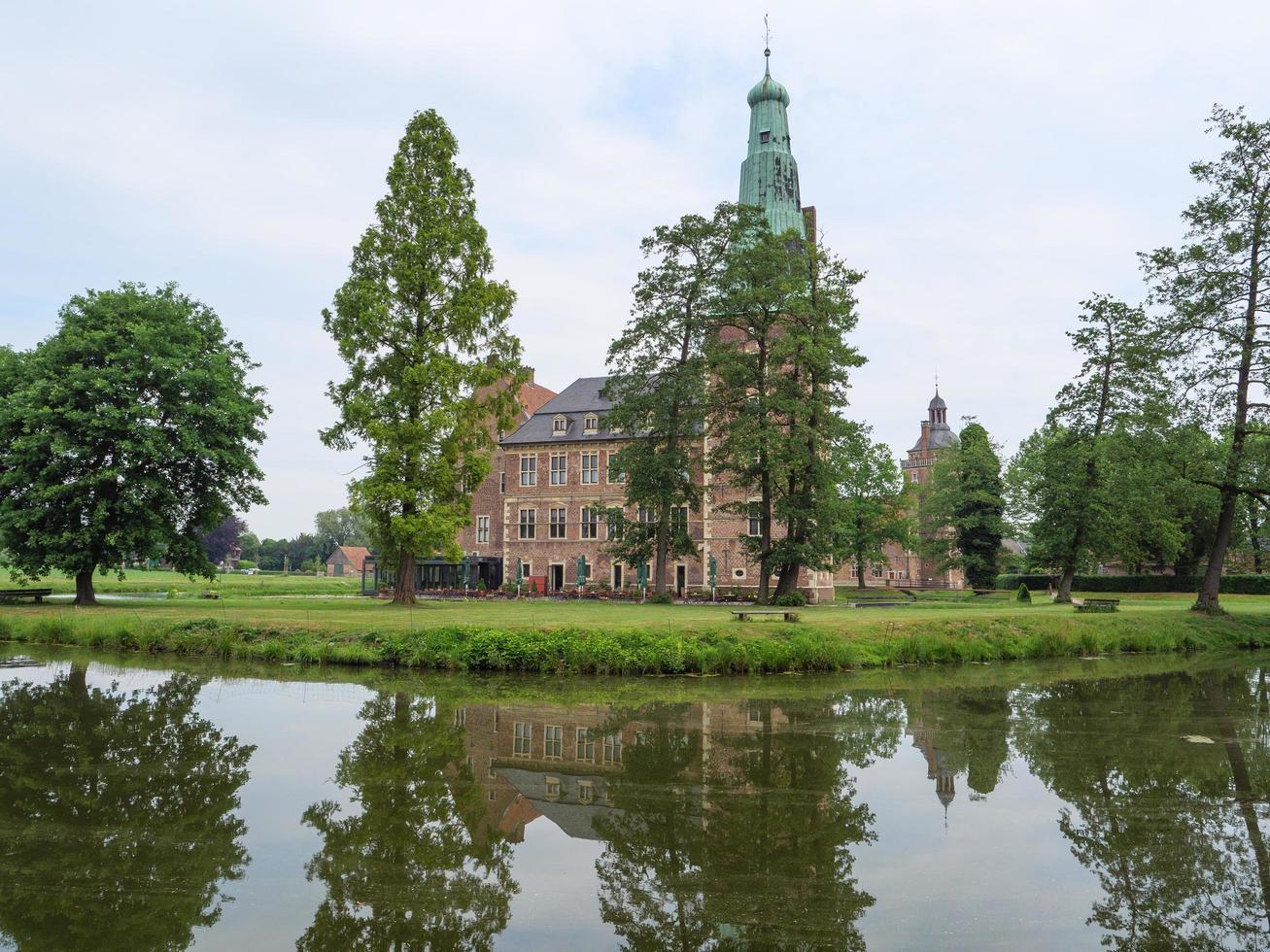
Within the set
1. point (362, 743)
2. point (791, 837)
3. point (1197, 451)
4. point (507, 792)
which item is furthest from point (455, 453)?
point (1197, 451)

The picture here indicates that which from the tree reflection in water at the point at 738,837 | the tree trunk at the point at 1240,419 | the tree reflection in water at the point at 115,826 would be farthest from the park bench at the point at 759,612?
the tree trunk at the point at 1240,419

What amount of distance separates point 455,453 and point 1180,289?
23108mm

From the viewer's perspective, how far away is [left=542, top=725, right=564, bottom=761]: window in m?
9.88

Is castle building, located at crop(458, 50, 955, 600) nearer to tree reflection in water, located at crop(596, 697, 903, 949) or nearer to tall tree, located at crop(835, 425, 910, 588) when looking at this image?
tall tree, located at crop(835, 425, 910, 588)

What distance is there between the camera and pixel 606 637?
58.2 ft

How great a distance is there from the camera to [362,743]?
10.4 metres

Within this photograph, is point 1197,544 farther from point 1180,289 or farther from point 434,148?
point 434,148

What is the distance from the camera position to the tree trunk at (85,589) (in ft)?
88.2

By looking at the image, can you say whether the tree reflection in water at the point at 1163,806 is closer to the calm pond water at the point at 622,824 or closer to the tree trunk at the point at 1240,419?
the calm pond water at the point at 622,824

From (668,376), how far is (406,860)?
26.7m

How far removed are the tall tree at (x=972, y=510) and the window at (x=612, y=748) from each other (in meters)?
43.4

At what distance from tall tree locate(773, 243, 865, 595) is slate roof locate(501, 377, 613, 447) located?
58.6 ft

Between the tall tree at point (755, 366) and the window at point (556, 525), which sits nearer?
the tall tree at point (755, 366)

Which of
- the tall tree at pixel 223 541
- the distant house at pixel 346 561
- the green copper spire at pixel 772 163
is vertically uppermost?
the green copper spire at pixel 772 163
